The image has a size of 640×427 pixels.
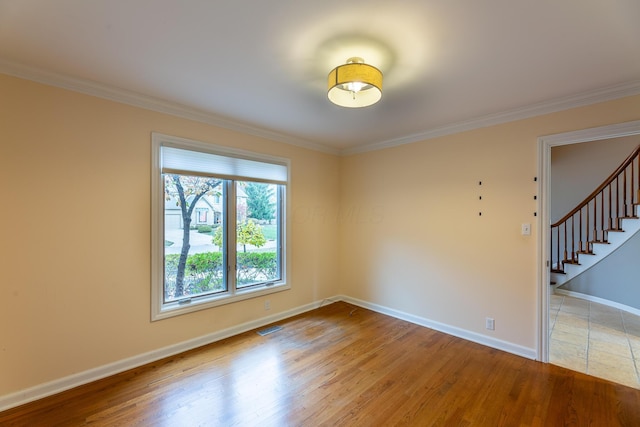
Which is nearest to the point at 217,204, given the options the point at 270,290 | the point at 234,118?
the point at 234,118

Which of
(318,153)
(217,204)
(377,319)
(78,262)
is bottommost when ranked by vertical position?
(377,319)

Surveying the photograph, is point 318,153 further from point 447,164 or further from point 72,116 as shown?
point 72,116

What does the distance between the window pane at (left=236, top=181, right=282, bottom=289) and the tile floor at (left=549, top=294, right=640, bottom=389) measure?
3237 mm

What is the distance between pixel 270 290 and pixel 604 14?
3.69 m

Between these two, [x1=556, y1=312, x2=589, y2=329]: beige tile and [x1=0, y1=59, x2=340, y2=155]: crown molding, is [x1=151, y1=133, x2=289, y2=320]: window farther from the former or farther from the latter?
[x1=556, y1=312, x2=589, y2=329]: beige tile

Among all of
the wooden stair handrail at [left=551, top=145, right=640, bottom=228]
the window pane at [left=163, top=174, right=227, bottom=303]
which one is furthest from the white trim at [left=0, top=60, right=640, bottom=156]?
the wooden stair handrail at [left=551, top=145, right=640, bottom=228]

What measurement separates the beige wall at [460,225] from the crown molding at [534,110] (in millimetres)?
55

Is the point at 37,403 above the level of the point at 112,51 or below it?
below

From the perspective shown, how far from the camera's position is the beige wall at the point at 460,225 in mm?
2770

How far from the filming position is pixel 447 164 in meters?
3.37

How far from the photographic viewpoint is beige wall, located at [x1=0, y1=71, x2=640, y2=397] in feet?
6.87

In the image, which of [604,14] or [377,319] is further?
[377,319]

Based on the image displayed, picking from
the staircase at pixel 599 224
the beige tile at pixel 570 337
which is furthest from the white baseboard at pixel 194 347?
the staircase at pixel 599 224

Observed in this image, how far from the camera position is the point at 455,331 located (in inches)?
129
